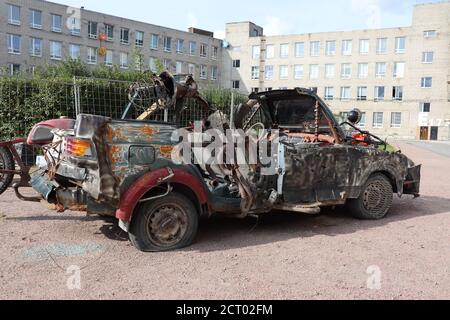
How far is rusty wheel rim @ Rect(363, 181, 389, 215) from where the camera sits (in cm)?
684

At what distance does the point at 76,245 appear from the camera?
523 cm

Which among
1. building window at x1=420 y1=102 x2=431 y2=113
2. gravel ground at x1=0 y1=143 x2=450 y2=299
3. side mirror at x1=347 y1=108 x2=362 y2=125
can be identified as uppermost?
building window at x1=420 y1=102 x2=431 y2=113

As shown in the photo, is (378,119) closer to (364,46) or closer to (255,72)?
(364,46)

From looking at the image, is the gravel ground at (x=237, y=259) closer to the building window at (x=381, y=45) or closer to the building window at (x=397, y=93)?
the building window at (x=397, y=93)

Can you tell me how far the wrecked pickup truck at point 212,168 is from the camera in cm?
481

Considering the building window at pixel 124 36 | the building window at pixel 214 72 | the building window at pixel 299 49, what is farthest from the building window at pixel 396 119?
the building window at pixel 124 36

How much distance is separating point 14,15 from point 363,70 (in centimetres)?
4128

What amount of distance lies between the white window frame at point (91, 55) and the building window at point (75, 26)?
2.30 meters

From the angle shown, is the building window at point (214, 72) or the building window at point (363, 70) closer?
the building window at point (363, 70)

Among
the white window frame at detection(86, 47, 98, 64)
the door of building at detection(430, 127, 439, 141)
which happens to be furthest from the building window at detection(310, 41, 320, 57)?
the white window frame at detection(86, 47, 98, 64)

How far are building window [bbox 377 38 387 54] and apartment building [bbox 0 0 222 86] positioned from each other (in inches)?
916

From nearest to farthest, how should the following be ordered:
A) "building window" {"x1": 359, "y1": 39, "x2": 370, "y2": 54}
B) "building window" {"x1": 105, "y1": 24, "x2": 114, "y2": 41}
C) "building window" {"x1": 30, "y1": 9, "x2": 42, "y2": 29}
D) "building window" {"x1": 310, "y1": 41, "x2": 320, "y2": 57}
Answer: "building window" {"x1": 30, "y1": 9, "x2": 42, "y2": 29}, "building window" {"x1": 105, "y1": 24, "x2": 114, "y2": 41}, "building window" {"x1": 359, "y1": 39, "x2": 370, "y2": 54}, "building window" {"x1": 310, "y1": 41, "x2": 320, "y2": 57}

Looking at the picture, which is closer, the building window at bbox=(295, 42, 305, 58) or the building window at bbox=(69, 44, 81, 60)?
the building window at bbox=(69, 44, 81, 60)

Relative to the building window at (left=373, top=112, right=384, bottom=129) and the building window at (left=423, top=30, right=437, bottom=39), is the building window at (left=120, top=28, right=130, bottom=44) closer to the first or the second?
the building window at (left=373, top=112, right=384, bottom=129)
